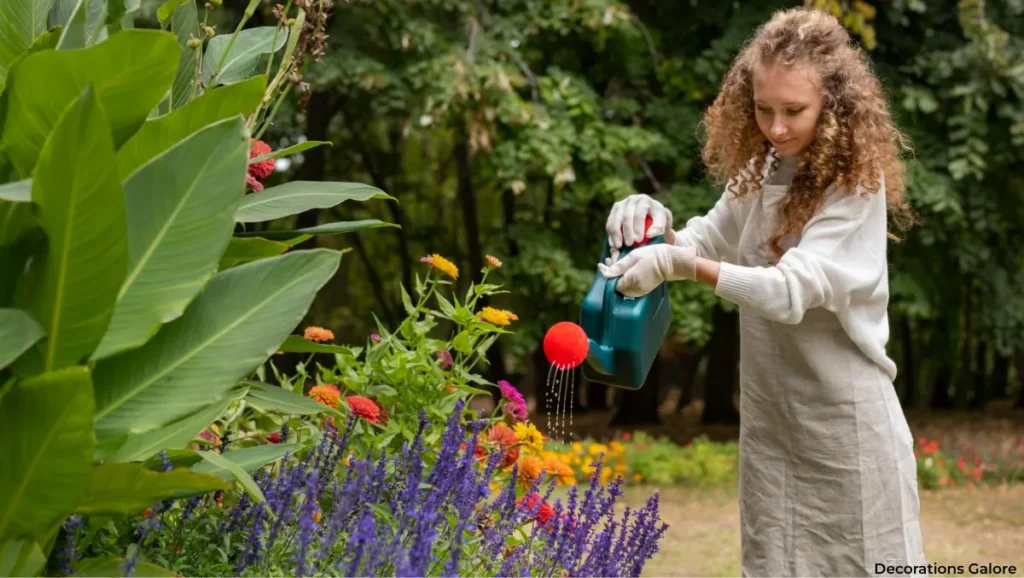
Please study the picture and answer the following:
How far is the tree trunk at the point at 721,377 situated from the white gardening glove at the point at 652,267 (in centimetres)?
832

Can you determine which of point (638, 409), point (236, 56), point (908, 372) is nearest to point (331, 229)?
point (236, 56)

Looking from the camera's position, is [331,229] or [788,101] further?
[788,101]

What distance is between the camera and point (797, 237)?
234 centimetres

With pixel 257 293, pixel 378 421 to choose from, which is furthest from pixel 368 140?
pixel 257 293

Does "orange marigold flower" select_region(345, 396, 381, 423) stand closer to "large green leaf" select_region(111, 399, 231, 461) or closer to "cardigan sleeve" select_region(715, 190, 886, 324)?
"large green leaf" select_region(111, 399, 231, 461)

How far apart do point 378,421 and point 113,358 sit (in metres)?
0.88

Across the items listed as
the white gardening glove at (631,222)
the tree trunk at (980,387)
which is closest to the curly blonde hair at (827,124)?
the white gardening glove at (631,222)

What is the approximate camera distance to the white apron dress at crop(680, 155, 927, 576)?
7.55 ft

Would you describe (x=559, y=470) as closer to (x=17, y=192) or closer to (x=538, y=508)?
(x=538, y=508)

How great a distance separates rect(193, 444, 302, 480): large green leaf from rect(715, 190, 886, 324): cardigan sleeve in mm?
917

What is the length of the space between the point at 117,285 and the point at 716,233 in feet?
5.17

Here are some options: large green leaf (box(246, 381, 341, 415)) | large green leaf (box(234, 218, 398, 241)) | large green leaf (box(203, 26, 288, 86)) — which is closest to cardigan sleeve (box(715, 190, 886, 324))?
large green leaf (box(234, 218, 398, 241))

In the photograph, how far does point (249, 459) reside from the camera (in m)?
1.83

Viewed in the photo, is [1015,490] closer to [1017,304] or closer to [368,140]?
[1017,304]
